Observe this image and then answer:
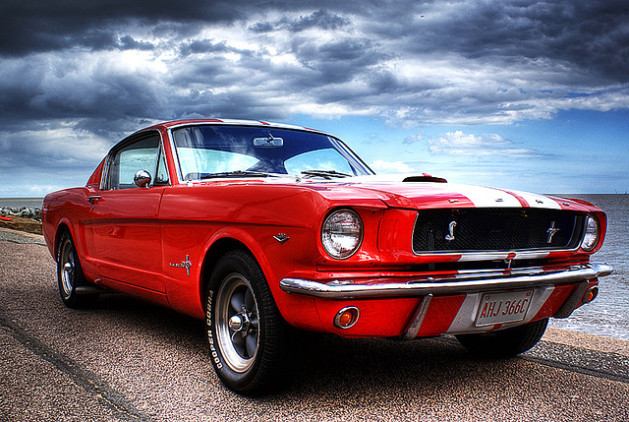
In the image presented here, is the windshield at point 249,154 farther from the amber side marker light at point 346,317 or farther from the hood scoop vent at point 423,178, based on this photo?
the amber side marker light at point 346,317

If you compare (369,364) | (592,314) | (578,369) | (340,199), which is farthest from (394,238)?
(592,314)

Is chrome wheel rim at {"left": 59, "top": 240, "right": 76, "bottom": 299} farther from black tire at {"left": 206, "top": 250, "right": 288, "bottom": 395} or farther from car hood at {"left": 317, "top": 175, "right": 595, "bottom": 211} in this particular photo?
car hood at {"left": 317, "top": 175, "right": 595, "bottom": 211}

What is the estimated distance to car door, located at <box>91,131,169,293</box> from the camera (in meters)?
3.88

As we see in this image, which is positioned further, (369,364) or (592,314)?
(592,314)

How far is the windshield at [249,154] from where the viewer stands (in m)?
3.87

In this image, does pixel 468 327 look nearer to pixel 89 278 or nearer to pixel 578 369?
pixel 578 369

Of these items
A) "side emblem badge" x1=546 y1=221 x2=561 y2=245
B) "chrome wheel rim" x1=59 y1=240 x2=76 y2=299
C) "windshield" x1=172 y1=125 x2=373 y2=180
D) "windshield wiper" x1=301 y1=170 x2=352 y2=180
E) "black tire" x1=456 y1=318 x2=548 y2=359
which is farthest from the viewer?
"chrome wheel rim" x1=59 y1=240 x2=76 y2=299

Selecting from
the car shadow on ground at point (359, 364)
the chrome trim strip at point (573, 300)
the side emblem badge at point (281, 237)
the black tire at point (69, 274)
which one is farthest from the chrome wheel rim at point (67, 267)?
the chrome trim strip at point (573, 300)

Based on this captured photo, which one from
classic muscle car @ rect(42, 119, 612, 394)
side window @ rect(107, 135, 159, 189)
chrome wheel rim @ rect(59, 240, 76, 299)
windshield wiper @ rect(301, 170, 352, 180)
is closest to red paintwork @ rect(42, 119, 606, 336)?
classic muscle car @ rect(42, 119, 612, 394)

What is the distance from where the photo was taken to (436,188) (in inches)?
116

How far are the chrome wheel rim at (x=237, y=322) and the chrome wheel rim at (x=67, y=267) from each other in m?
2.67

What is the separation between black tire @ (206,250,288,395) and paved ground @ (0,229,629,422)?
12 cm

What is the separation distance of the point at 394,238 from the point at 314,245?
1.20ft

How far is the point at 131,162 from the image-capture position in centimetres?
485
